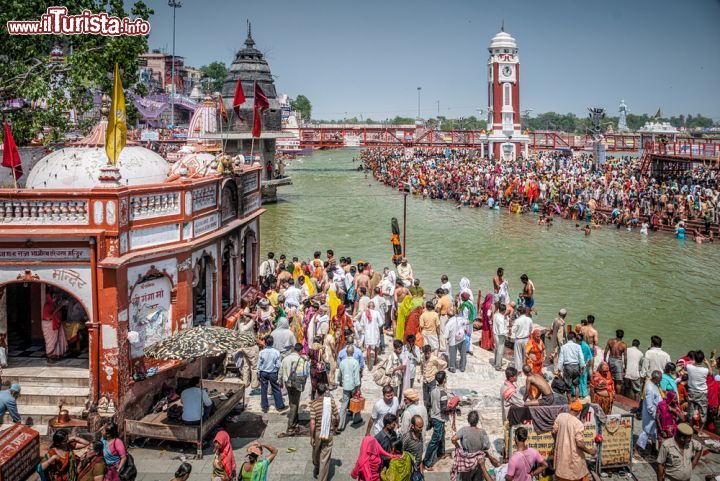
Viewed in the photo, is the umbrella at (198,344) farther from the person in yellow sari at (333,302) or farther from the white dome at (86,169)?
the person in yellow sari at (333,302)

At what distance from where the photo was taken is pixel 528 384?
28.2 ft

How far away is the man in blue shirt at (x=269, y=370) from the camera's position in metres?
9.86

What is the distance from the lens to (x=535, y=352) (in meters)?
10.8

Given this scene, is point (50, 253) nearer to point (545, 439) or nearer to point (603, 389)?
point (545, 439)

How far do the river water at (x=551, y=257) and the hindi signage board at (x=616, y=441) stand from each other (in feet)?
26.5

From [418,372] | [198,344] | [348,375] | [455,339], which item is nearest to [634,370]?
[455,339]

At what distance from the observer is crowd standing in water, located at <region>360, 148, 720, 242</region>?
102 feet

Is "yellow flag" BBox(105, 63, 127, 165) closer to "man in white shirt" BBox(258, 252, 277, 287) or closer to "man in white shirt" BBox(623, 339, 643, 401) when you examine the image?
"man in white shirt" BBox(258, 252, 277, 287)

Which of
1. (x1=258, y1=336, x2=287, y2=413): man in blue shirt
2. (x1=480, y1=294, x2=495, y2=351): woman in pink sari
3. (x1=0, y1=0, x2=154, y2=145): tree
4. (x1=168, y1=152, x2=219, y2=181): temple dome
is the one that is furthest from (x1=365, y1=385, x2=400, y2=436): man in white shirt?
(x1=0, y1=0, x2=154, y2=145): tree

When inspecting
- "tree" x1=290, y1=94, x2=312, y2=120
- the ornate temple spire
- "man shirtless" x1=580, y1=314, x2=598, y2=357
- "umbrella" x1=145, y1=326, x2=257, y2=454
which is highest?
"tree" x1=290, y1=94, x2=312, y2=120

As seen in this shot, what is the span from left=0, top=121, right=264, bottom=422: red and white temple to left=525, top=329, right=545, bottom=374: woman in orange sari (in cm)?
575

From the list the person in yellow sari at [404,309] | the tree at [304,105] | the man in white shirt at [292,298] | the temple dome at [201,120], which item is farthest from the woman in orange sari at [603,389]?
the tree at [304,105]

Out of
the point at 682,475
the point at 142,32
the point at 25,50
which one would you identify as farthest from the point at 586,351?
the point at 25,50

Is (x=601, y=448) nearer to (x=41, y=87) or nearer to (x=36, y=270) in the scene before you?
(x=36, y=270)
